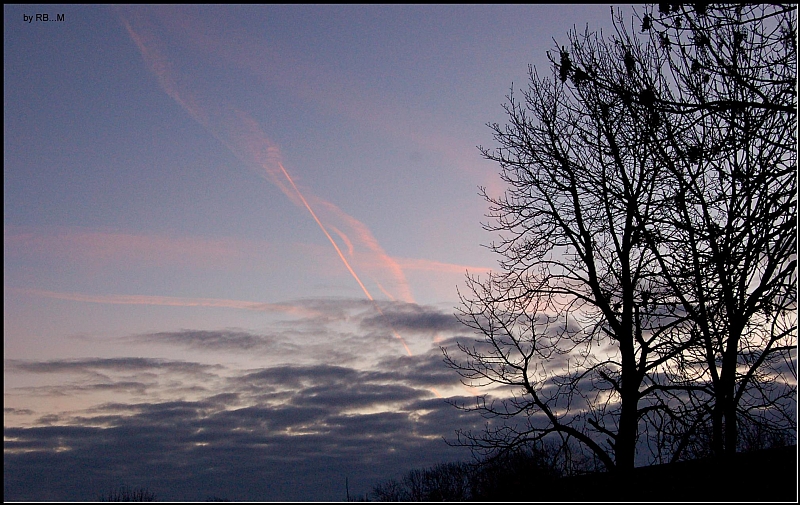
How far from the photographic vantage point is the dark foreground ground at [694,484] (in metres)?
7.77

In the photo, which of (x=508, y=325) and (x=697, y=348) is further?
(x=508, y=325)

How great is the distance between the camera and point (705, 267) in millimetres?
8352

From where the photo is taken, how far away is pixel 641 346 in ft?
47.1

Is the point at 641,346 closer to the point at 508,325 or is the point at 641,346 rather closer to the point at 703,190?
the point at 508,325

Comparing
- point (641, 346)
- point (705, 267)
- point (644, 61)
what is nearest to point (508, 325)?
point (641, 346)

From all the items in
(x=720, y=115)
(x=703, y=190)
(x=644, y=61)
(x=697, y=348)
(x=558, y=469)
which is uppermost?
(x=644, y=61)

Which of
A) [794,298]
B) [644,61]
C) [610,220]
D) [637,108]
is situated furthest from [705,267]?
[610,220]

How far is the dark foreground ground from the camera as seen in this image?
306 inches

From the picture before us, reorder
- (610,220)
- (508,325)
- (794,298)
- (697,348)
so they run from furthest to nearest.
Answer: (508,325) < (610,220) < (697,348) < (794,298)

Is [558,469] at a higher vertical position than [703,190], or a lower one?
lower

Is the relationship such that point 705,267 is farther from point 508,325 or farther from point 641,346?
point 508,325

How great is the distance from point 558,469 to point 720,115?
8.32 m

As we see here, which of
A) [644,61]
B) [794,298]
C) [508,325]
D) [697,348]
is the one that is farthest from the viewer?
[508,325]

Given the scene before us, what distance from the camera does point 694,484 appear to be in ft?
27.9
